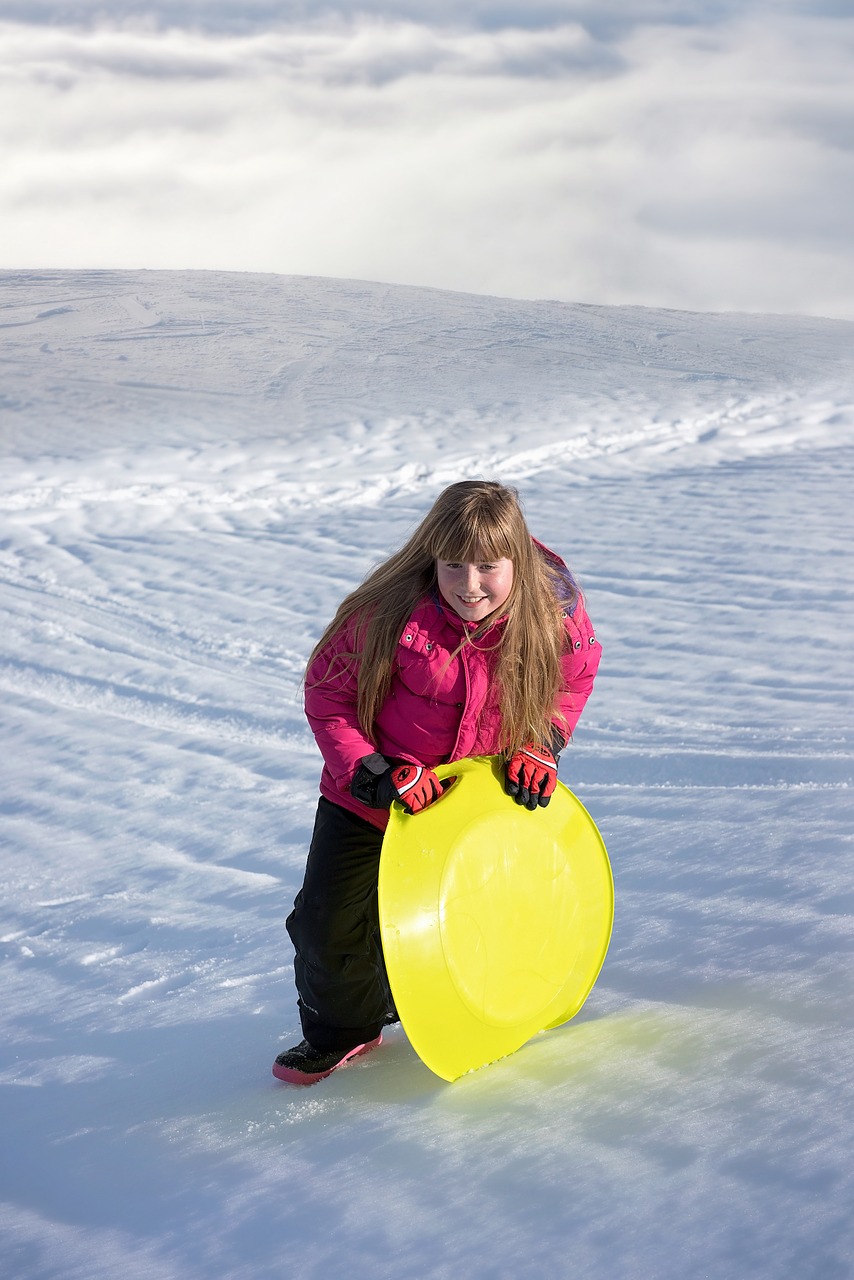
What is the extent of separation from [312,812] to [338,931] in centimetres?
102

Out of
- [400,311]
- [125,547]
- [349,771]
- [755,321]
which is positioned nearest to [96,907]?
[349,771]

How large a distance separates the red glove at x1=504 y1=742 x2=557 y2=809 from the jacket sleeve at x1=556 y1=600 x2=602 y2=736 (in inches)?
3.5

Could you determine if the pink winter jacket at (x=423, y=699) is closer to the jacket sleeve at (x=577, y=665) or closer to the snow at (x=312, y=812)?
the jacket sleeve at (x=577, y=665)

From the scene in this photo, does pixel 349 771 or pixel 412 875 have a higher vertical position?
pixel 349 771

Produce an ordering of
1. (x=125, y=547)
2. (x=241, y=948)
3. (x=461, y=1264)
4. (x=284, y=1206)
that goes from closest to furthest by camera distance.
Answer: (x=461, y=1264) < (x=284, y=1206) < (x=241, y=948) < (x=125, y=547)

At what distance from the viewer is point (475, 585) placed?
62.9 inches

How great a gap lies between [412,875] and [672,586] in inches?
107

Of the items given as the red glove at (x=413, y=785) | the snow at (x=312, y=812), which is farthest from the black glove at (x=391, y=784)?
the snow at (x=312, y=812)

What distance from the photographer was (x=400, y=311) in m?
8.23

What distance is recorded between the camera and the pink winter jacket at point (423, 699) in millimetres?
1660

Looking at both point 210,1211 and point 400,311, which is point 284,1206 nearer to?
point 210,1211

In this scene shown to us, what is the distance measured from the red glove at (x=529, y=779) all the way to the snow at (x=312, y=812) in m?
0.38

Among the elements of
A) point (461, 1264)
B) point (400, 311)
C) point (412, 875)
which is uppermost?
point (400, 311)

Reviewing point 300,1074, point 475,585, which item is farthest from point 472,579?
point 300,1074
